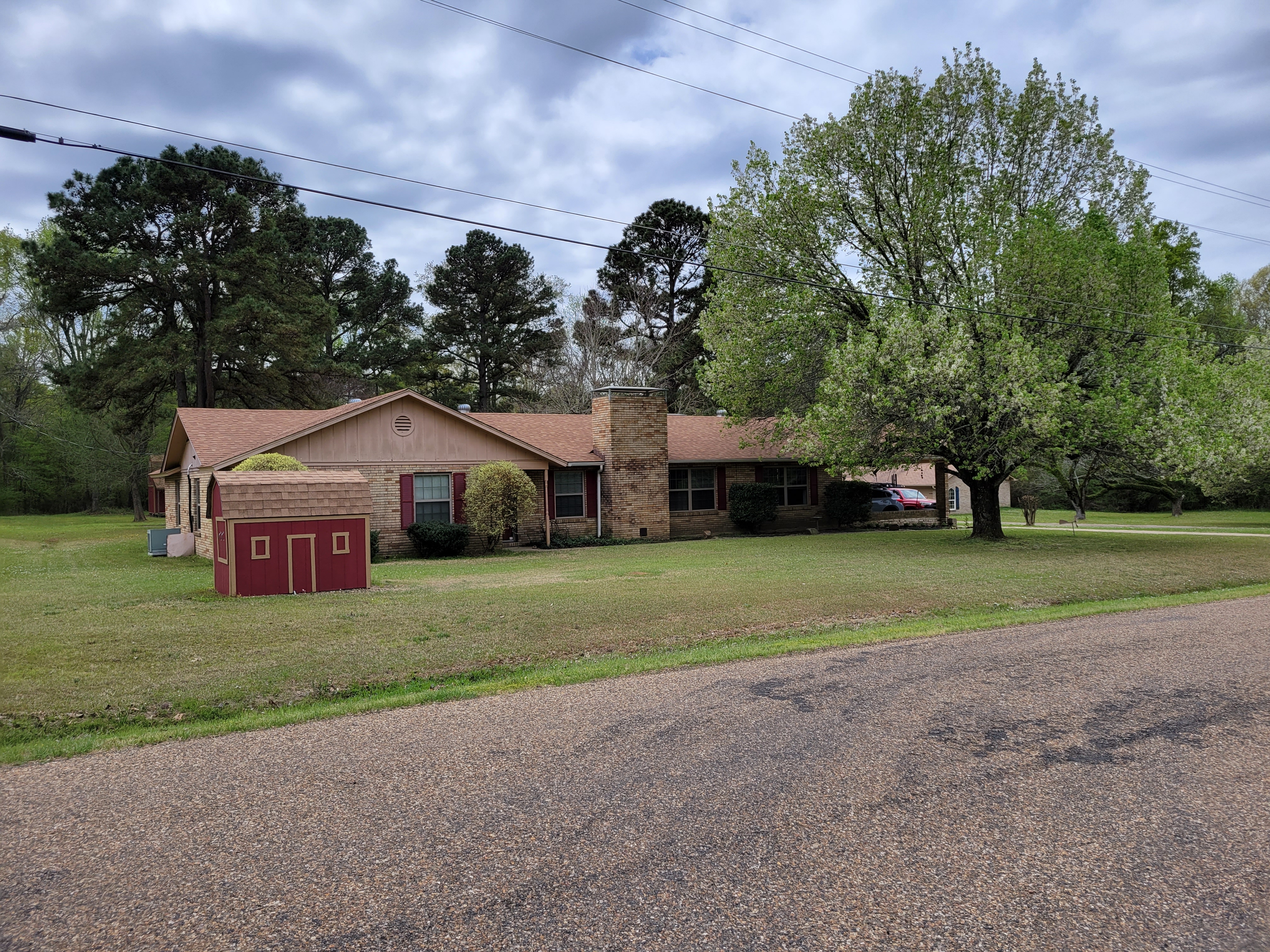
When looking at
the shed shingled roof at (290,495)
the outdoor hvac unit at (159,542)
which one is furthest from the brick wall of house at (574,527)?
the shed shingled roof at (290,495)

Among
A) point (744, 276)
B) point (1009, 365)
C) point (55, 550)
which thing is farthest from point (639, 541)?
point (55, 550)

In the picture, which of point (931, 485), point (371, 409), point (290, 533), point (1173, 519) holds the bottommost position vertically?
point (1173, 519)

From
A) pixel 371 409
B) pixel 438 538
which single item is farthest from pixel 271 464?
pixel 438 538

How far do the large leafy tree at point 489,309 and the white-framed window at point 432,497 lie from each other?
21.2 meters

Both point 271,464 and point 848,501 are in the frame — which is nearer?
point 271,464

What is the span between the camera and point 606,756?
5.30 meters

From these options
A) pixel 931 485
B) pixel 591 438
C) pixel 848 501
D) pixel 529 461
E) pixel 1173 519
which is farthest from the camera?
pixel 931 485

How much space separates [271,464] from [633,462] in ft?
32.4

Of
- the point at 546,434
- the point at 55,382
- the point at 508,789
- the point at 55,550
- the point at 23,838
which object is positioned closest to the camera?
the point at 23,838

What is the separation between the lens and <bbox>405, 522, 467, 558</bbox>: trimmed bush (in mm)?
19859

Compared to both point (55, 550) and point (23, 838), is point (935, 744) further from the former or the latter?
point (55, 550)

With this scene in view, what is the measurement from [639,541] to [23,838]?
19797 millimetres

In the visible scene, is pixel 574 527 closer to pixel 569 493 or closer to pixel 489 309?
pixel 569 493

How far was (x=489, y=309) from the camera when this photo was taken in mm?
42062
